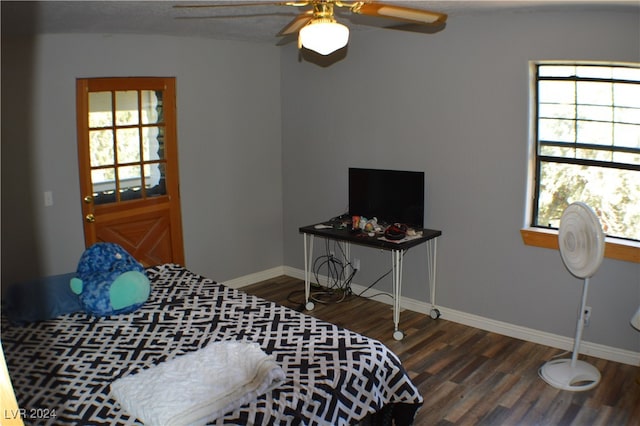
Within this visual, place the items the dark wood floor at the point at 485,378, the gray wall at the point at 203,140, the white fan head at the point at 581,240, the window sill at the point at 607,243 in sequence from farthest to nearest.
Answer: the gray wall at the point at 203,140 → the window sill at the point at 607,243 → the white fan head at the point at 581,240 → the dark wood floor at the point at 485,378

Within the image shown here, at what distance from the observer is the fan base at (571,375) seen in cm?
369

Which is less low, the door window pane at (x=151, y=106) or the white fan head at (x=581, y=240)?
the door window pane at (x=151, y=106)

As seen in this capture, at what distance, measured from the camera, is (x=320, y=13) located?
2438mm

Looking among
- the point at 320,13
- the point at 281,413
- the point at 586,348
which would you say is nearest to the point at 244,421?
the point at 281,413

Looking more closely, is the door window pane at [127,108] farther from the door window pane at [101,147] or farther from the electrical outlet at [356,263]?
the electrical outlet at [356,263]

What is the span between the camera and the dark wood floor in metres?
3.37

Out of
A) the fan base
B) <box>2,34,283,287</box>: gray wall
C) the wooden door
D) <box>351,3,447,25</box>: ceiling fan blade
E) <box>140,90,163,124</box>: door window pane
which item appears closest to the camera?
<box>351,3,447,25</box>: ceiling fan blade

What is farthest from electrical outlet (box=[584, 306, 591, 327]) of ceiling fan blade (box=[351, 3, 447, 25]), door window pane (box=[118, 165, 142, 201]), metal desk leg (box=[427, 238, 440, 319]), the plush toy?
door window pane (box=[118, 165, 142, 201])

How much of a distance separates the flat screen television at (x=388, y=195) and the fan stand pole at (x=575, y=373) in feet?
4.70

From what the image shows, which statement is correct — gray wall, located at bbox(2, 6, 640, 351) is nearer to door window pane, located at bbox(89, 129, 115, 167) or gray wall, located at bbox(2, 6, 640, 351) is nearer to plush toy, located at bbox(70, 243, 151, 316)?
door window pane, located at bbox(89, 129, 115, 167)

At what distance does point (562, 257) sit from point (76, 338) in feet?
9.88

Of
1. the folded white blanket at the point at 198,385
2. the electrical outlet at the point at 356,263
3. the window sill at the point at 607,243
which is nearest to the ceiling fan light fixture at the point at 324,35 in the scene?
the folded white blanket at the point at 198,385

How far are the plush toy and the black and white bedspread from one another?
0.07m

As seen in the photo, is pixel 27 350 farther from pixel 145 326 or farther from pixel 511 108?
pixel 511 108
